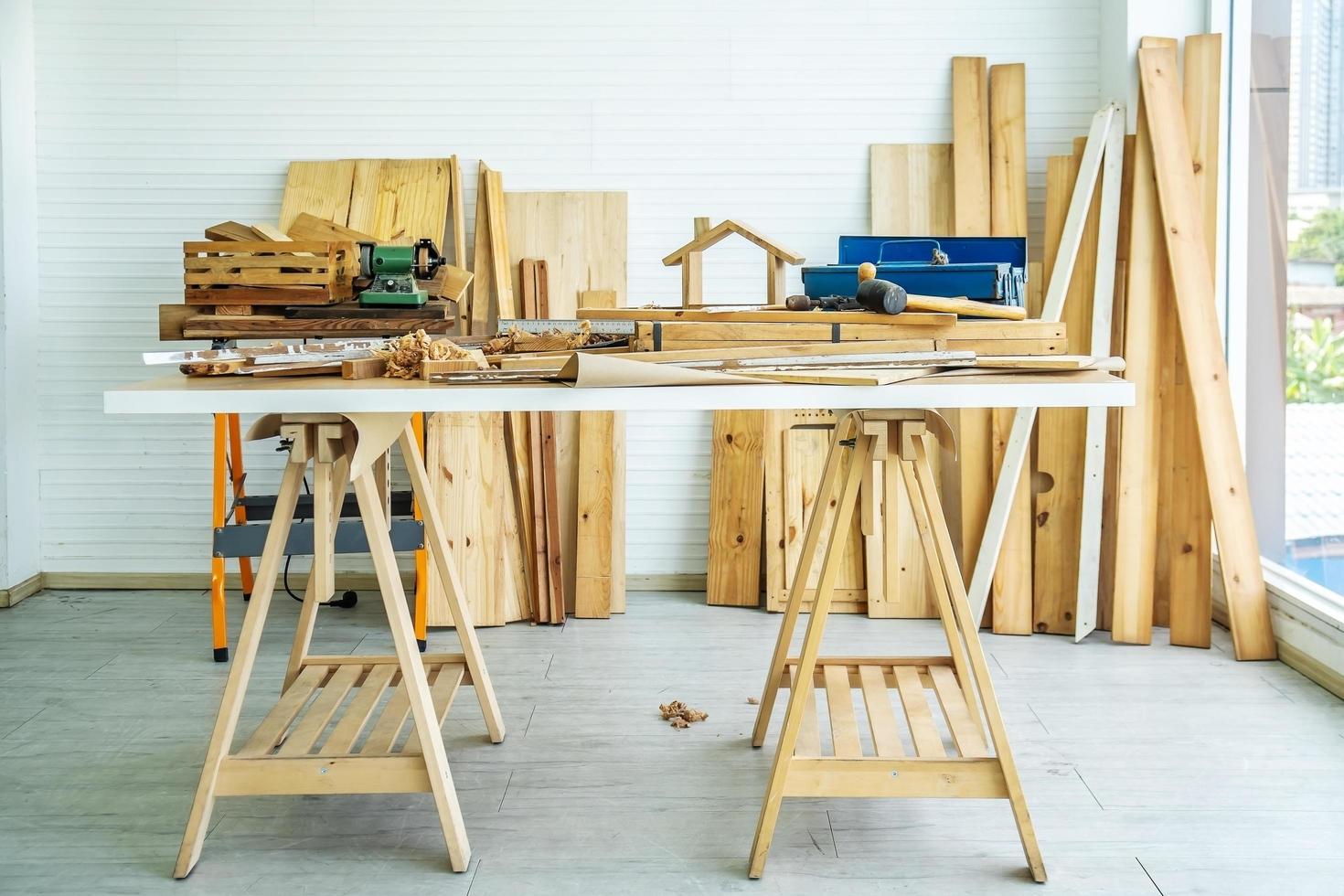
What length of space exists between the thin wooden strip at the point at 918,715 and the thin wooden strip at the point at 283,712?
152 centimetres

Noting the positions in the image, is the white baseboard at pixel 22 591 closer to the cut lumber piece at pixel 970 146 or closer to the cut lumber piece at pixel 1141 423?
the cut lumber piece at pixel 970 146

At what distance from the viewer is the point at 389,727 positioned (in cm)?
289

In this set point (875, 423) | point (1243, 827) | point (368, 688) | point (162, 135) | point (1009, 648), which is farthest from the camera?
point (162, 135)

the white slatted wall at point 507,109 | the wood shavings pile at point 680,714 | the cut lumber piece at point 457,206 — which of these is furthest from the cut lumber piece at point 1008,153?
the wood shavings pile at point 680,714

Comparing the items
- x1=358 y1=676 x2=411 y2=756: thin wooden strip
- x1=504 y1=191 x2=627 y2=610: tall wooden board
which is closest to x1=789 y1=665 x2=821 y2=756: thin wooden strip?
x1=358 y1=676 x2=411 y2=756: thin wooden strip

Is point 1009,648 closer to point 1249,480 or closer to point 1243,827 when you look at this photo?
point 1249,480

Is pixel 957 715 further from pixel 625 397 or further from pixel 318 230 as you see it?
pixel 318 230

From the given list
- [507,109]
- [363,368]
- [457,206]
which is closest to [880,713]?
[363,368]

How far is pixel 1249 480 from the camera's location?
4379 mm

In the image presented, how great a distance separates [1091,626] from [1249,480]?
81 centimetres

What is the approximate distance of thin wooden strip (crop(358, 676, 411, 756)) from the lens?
9.11 ft

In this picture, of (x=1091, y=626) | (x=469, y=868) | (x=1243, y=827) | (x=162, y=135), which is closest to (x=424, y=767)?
(x=469, y=868)

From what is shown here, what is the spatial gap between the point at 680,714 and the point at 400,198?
8.01ft

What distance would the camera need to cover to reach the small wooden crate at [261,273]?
3754mm
